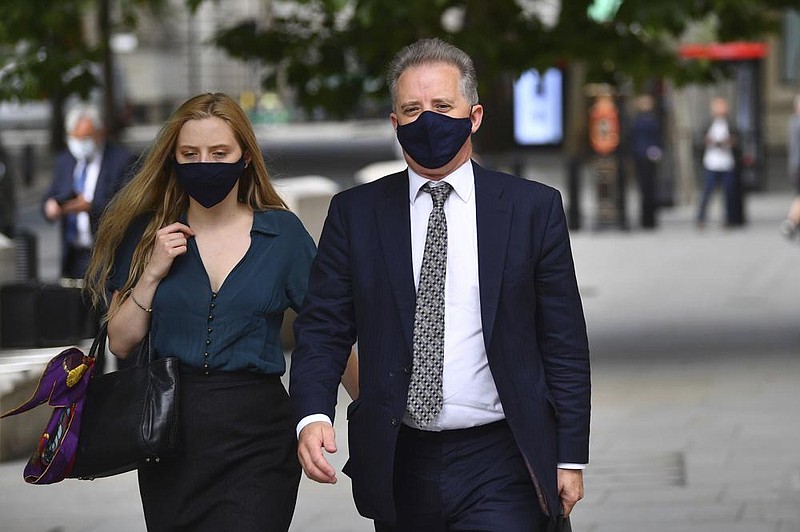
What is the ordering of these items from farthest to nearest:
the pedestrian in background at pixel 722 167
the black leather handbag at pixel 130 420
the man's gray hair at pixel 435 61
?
the pedestrian in background at pixel 722 167, the black leather handbag at pixel 130 420, the man's gray hair at pixel 435 61

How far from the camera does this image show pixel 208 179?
4090mm

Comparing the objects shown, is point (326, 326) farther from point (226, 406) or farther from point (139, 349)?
point (139, 349)

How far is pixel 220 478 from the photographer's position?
4.07m

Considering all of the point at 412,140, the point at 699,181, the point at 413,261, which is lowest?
the point at 699,181

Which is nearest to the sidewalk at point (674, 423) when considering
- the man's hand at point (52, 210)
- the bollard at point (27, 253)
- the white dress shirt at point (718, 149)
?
the man's hand at point (52, 210)

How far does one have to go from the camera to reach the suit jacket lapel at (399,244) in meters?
3.70

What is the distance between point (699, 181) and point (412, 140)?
96.3ft

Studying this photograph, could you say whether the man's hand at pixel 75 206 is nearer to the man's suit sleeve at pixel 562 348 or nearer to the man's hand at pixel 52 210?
the man's hand at pixel 52 210

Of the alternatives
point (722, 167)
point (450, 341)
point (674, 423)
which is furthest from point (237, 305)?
point (722, 167)

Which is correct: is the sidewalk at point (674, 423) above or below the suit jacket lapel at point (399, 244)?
below

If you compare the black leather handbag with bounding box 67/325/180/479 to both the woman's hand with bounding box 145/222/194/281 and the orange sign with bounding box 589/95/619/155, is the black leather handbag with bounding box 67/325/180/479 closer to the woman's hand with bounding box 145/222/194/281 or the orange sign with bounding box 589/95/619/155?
the woman's hand with bounding box 145/222/194/281

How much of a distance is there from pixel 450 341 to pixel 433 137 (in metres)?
0.45

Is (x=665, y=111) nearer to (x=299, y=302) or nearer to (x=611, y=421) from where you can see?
(x=611, y=421)

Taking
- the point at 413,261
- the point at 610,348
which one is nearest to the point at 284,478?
the point at 413,261
